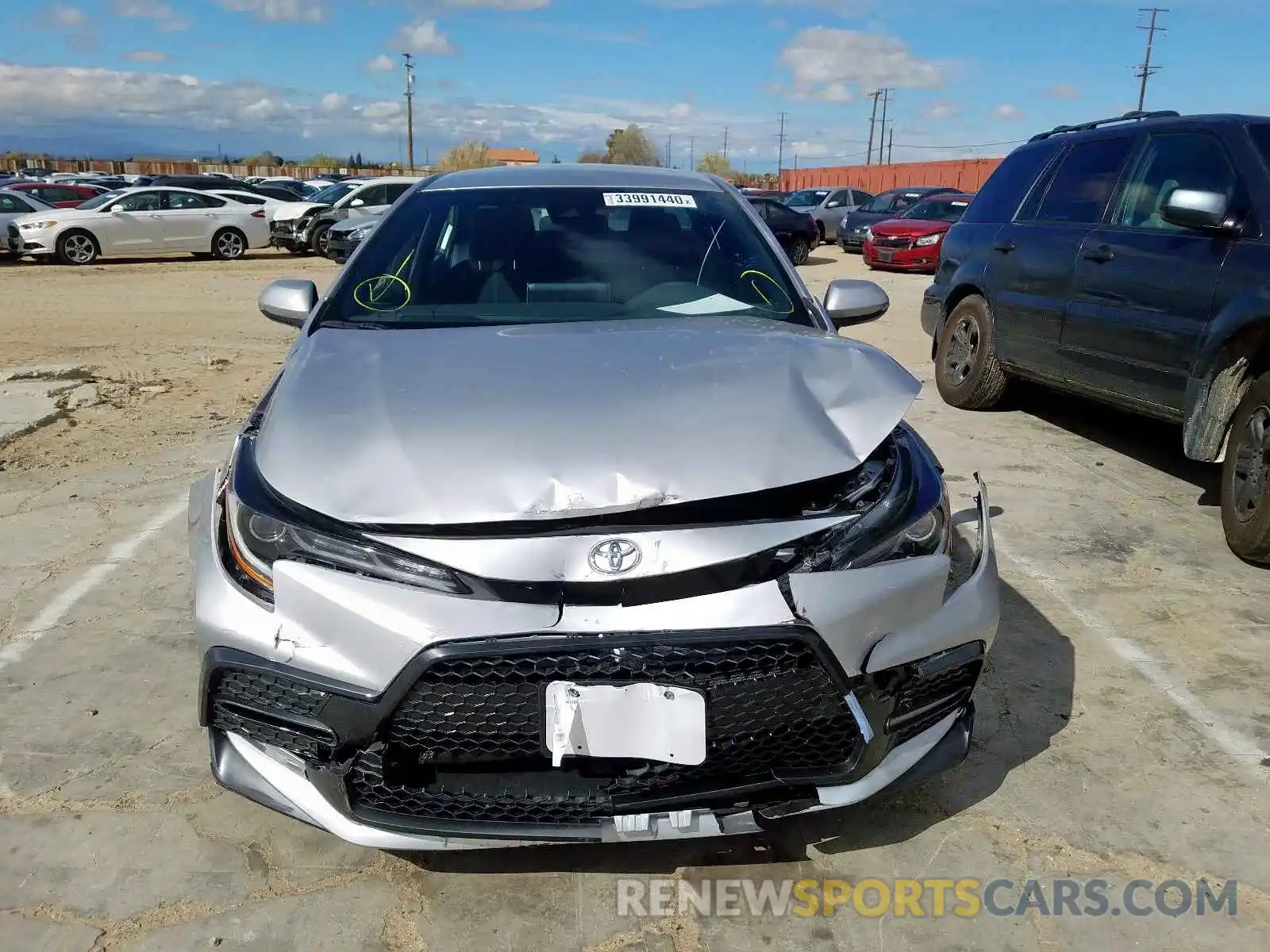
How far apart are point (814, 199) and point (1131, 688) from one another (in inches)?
1040

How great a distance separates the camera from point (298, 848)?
2447 mm

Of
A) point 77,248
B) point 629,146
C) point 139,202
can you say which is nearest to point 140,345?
point 77,248

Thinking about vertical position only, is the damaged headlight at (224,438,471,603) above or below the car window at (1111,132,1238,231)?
below

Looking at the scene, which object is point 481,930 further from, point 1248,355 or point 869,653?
point 1248,355

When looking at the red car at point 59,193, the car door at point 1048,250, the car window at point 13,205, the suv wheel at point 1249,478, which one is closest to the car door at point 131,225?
the car window at point 13,205

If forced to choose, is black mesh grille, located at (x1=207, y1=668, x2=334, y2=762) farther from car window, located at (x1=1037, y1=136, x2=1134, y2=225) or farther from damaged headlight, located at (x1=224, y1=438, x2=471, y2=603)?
car window, located at (x1=1037, y1=136, x2=1134, y2=225)

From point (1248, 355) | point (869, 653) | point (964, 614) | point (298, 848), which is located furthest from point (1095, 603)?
point (298, 848)

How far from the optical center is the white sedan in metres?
18.2

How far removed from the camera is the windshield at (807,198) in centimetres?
2794

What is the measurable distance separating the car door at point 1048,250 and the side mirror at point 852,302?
2564mm

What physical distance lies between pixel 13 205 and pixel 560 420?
21.8 metres

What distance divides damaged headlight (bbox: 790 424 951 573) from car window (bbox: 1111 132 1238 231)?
10.6 feet

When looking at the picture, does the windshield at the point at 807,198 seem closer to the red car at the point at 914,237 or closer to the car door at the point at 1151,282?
the red car at the point at 914,237

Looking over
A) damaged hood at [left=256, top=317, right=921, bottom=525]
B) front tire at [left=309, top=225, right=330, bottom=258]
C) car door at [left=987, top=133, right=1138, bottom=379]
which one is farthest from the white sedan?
damaged hood at [left=256, top=317, right=921, bottom=525]
